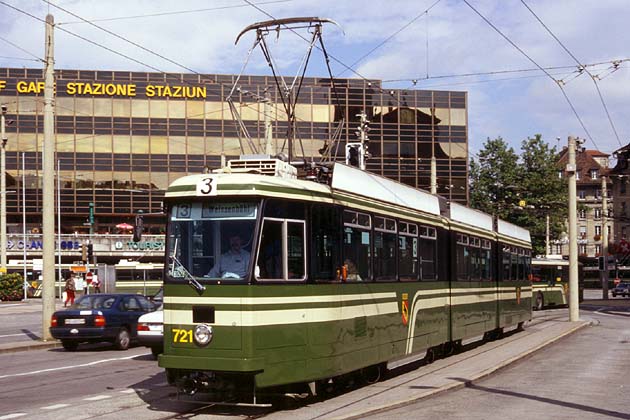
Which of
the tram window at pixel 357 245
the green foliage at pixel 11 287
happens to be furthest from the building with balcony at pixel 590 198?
the tram window at pixel 357 245

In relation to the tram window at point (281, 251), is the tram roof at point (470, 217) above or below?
above

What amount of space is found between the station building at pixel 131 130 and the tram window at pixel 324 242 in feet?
197

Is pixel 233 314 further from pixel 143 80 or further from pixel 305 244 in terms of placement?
A: pixel 143 80

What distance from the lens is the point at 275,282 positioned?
1151 cm

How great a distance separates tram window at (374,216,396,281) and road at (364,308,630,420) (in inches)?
84.2

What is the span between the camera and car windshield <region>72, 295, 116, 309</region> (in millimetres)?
23234

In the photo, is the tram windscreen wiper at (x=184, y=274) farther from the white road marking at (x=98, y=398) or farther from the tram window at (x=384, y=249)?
the tram window at (x=384, y=249)

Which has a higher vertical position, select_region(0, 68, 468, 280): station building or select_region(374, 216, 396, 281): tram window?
select_region(0, 68, 468, 280): station building

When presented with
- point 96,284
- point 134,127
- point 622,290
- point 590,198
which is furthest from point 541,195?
point 96,284

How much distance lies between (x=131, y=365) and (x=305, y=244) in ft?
27.2

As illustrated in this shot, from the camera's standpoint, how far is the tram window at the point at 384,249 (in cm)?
1441

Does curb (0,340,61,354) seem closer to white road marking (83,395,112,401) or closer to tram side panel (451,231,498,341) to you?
white road marking (83,395,112,401)

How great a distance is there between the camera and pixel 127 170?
7519 centimetres

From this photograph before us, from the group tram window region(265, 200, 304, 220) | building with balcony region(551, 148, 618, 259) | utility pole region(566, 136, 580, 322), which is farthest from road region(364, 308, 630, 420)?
building with balcony region(551, 148, 618, 259)
